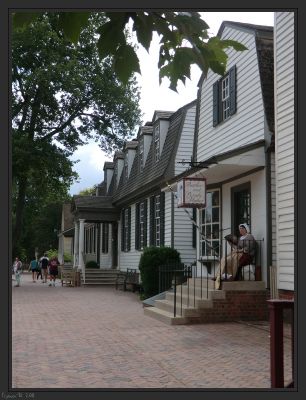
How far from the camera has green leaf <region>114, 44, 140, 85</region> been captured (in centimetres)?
388

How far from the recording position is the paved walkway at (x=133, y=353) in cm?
679

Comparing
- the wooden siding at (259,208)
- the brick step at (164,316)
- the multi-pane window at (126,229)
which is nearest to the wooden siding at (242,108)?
the wooden siding at (259,208)

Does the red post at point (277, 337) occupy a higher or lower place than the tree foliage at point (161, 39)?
lower

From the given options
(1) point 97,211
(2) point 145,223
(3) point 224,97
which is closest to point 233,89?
(3) point 224,97

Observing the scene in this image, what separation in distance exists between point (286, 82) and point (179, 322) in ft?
17.4

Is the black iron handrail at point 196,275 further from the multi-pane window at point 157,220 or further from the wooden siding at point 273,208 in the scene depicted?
the multi-pane window at point 157,220

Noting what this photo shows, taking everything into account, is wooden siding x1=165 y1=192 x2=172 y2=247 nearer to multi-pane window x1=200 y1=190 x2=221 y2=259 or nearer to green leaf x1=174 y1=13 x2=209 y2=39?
multi-pane window x1=200 y1=190 x2=221 y2=259

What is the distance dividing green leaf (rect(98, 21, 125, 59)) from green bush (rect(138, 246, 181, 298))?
531 inches

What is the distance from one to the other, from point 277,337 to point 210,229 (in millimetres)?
9853

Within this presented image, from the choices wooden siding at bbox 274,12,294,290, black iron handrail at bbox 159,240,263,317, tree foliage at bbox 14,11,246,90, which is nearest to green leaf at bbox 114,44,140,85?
tree foliage at bbox 14,11,246,90

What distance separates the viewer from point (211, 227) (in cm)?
1530

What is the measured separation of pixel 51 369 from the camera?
24.4ft

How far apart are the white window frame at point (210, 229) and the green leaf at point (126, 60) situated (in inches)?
430

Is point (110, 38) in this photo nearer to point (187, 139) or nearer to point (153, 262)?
point (153, 262)
